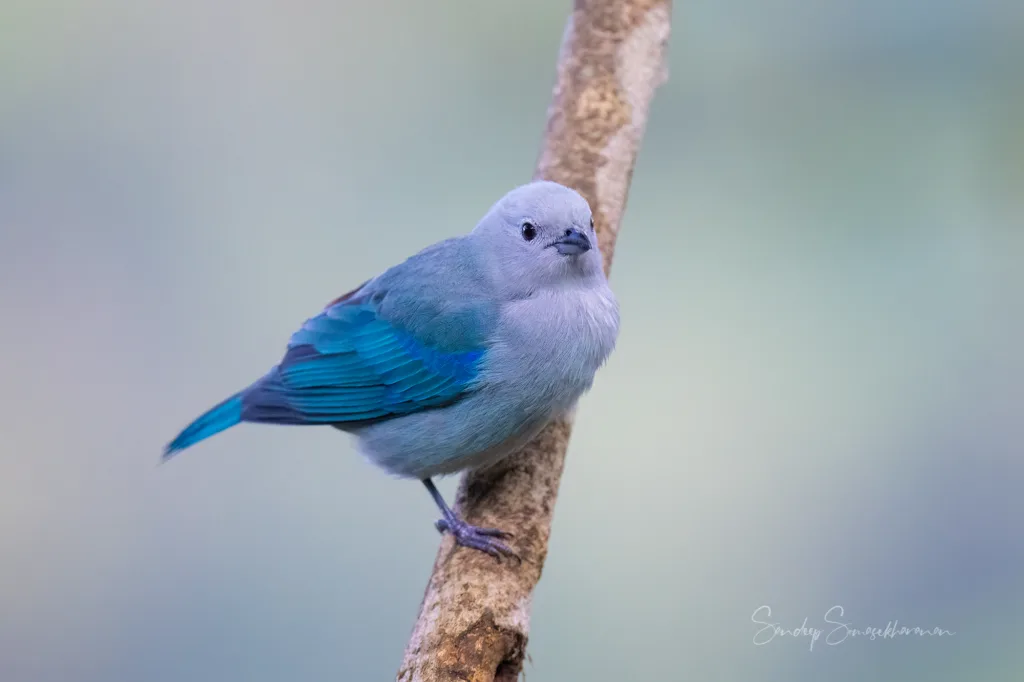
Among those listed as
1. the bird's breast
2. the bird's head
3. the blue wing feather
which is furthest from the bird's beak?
the blue wing feather

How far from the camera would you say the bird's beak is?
8.36ft

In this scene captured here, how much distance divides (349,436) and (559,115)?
132cm

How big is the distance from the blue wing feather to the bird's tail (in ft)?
0.13

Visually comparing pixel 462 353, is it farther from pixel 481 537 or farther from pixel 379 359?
pixel 481 537

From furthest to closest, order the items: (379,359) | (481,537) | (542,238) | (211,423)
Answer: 1. (211,423)
2. (379,359)
3. (542,238)
4. (481,537)

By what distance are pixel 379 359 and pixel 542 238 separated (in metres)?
0.60

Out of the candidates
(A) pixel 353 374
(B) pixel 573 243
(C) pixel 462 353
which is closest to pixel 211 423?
(A) pixel 353 374

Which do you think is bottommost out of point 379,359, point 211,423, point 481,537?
point 481,537

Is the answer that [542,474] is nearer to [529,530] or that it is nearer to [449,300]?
[529,530]

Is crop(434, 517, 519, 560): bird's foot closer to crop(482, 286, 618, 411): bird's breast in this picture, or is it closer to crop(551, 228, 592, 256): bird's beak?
crop(482, 286, 618, 411): bird's breast

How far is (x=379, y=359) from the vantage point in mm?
2773

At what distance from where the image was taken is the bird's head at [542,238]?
8.44ft

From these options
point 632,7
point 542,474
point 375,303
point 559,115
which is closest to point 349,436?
point 375,303

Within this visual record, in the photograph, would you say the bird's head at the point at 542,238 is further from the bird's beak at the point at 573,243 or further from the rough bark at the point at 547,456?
the rough bark at the point at 547,456
